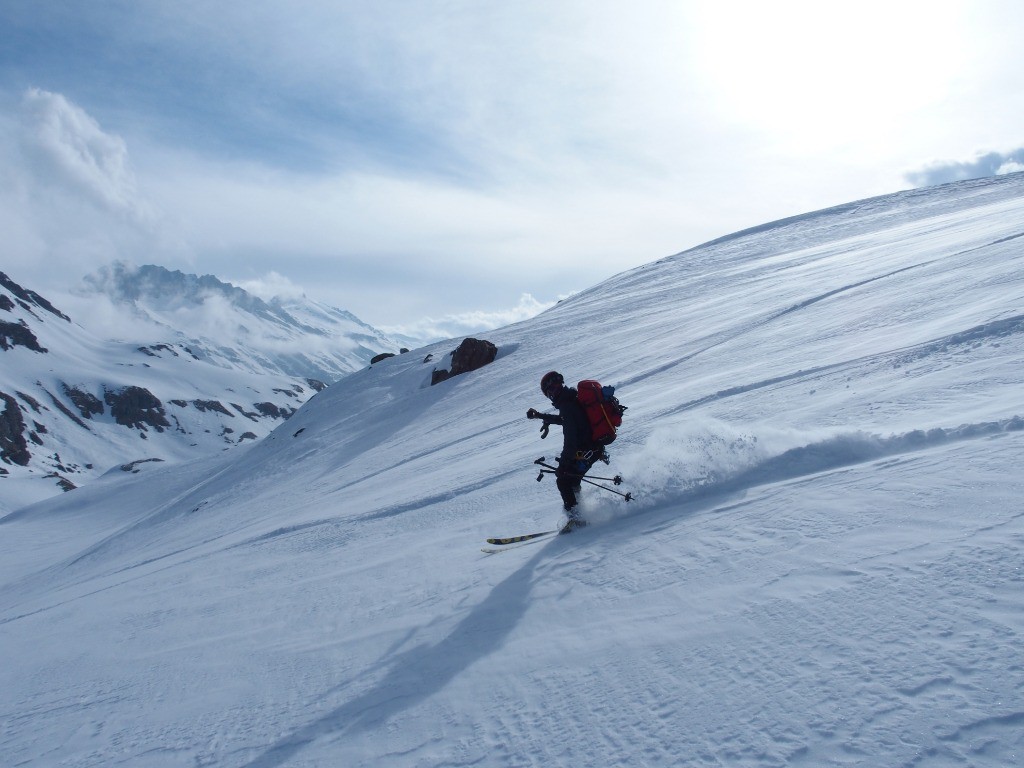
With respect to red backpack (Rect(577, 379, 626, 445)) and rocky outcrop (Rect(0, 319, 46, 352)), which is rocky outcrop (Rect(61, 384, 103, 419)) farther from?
red backpack (Rect(577, 379, 626, 445))

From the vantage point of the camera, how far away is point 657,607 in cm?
434

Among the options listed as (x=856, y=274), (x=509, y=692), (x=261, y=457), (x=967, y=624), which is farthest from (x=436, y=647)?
(x=261, y=457)

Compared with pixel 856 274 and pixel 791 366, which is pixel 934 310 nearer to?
pixel 791 366

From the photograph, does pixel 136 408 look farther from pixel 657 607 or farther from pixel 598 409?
pixel 657 607

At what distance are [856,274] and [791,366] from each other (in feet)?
35.1

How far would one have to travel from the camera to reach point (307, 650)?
5.40 m

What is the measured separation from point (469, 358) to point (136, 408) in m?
193

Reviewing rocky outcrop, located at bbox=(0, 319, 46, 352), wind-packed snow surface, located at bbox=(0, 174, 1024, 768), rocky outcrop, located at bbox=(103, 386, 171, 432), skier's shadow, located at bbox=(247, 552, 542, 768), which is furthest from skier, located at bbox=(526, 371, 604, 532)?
rocky outcrop, located at bbox=(0, 319, 46, 352)

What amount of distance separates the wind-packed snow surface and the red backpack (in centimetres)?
59

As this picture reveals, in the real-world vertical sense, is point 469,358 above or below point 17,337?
below

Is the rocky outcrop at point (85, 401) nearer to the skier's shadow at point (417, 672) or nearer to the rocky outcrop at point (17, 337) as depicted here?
the rocky outcrop at point (17, 337)

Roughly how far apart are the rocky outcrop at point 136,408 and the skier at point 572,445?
675 ft

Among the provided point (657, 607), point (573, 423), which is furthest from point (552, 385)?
point (657, 607)

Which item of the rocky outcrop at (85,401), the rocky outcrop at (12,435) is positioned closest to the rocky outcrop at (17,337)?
the rocky outcrop at (85,401)
